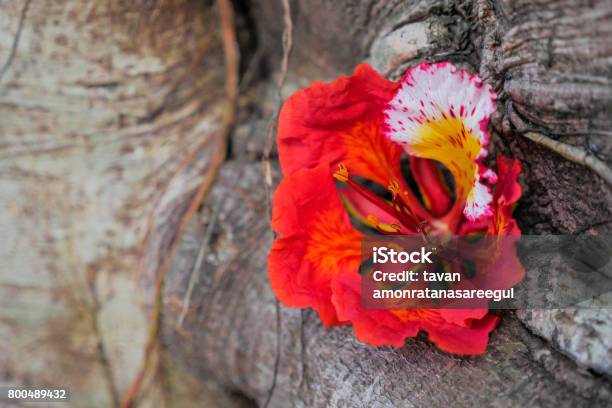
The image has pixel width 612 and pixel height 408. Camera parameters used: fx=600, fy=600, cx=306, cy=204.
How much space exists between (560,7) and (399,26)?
0.33 m

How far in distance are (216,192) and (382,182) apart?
45 centimetres

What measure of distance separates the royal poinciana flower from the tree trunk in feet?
0.23

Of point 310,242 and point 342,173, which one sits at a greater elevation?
point 342,173

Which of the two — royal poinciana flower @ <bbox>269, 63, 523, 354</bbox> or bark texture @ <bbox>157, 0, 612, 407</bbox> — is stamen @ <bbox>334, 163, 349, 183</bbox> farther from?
bark texture @ <bbox>157, 0, 612, 407</bbox>

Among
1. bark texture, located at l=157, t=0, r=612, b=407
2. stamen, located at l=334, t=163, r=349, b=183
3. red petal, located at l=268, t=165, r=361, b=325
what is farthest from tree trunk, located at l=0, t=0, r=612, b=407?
stamen, located at l=334, t=163, r=349, b=183

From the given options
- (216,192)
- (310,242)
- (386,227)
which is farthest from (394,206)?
(216,192)

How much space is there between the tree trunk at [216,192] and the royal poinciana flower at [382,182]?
0.07m

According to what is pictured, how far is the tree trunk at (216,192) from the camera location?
80 cm

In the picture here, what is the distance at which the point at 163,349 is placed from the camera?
1515mm

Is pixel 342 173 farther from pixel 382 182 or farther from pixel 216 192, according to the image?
pixel 216 192

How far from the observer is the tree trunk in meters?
0.80

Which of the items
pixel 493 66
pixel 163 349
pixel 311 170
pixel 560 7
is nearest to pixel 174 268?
pixel 163 349

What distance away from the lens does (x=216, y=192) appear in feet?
4.44

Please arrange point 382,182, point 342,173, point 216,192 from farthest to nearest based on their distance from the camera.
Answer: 1. point 216,192
2. point 382,182
3. point 342,173
